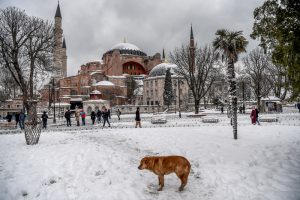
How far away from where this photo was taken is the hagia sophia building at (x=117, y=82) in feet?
210

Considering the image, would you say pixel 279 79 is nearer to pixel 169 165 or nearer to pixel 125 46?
pixel 169 165

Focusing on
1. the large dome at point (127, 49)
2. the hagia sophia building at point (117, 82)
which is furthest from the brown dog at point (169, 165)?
the large dome at point (127, 49)

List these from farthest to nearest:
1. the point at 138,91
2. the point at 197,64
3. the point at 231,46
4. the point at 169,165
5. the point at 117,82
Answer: the point at 138,91, the point at 117,82, the point at 197,64, the point at 231,46, the point at 169,165

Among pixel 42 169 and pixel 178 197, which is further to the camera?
pixel 42 169

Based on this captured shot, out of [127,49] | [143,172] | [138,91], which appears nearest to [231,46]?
[143,172]

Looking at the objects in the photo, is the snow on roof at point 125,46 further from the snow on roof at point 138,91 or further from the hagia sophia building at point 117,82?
the snow on roof at point 138,91

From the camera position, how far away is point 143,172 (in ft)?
25.7

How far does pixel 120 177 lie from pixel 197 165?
2.88 m

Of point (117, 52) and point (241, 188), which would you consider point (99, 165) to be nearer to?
point (241, 188)

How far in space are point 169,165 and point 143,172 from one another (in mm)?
1843

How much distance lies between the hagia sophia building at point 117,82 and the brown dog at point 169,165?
1722 inches

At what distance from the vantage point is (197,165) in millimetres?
8648

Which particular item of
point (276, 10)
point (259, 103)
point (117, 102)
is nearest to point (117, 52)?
point (117, 102)

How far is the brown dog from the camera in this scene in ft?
20.3
